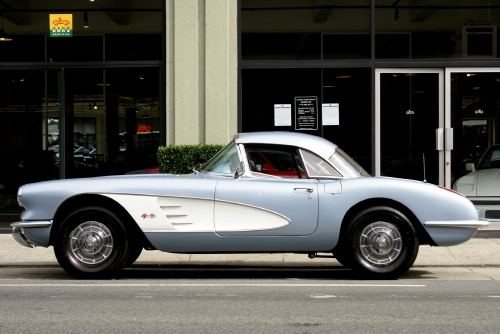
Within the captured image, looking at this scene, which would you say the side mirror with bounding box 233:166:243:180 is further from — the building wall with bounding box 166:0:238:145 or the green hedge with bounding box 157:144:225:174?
the building wall with bounding box 166:0:238:145

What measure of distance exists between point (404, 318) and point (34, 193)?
4153mm

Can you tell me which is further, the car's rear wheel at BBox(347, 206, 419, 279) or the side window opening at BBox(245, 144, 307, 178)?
the side window opening at BBox(245, 144, 307, 178)

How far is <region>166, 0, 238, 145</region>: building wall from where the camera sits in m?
12.4

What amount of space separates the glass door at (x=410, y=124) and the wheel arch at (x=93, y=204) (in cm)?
581

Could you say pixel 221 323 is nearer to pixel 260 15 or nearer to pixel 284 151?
pixel 284 151

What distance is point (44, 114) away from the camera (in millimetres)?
12602

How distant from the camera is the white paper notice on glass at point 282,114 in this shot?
12.5 m

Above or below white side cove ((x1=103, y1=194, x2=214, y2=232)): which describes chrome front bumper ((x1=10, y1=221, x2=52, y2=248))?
below

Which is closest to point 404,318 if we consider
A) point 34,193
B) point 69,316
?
point 69,316

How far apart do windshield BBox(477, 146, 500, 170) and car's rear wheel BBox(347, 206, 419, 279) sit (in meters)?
5.58

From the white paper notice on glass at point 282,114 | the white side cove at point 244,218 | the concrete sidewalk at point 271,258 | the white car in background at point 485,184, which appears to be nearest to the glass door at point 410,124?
the white car in background at point 485,184

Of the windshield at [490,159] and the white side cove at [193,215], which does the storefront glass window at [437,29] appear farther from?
the white side cove at [193,215]

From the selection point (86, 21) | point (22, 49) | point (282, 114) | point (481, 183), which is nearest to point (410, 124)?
point (481, 183)

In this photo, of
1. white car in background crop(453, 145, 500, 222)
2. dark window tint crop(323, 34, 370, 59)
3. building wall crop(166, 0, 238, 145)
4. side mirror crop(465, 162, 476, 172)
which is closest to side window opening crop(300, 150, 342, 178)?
building wall crop(166, 0, 238, 145)
